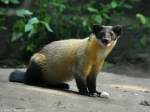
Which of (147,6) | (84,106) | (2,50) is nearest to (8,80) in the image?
(84,106)

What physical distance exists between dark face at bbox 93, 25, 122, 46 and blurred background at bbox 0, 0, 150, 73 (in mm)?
3770

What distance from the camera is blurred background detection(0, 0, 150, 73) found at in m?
12.4

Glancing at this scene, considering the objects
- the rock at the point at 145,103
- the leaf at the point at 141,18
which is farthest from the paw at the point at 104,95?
the leaf at the point at 141,18

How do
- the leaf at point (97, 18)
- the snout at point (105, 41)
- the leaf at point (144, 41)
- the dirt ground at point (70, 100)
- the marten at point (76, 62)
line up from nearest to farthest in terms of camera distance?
the dirt ground at point (70, 100), the snout at point (105, 41), the marten at point (76, 62), the leaf at point (97, 18), the leaf at point (144, 41)

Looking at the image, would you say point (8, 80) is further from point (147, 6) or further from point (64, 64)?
point (147, 6)

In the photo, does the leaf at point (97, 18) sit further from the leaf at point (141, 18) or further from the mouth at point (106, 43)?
the mouth at point (106, 43)

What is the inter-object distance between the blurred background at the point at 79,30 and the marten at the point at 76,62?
11.1 ft

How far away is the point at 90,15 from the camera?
12.8 m

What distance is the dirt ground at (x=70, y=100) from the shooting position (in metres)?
6.62

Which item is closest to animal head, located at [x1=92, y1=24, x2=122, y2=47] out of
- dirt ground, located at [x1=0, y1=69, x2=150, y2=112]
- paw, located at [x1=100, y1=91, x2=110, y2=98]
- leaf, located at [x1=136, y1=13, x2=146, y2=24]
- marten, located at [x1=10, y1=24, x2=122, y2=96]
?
marten, located at [x1=10, y1=24, x2=122, y2=96]

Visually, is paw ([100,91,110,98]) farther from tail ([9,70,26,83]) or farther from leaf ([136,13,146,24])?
leaf ([136,13,146,24])

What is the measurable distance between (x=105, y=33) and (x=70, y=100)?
140 cm

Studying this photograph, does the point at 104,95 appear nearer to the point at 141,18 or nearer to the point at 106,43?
the point at 106,43

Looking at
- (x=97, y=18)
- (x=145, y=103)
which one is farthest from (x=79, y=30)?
(x=145, y=103)
